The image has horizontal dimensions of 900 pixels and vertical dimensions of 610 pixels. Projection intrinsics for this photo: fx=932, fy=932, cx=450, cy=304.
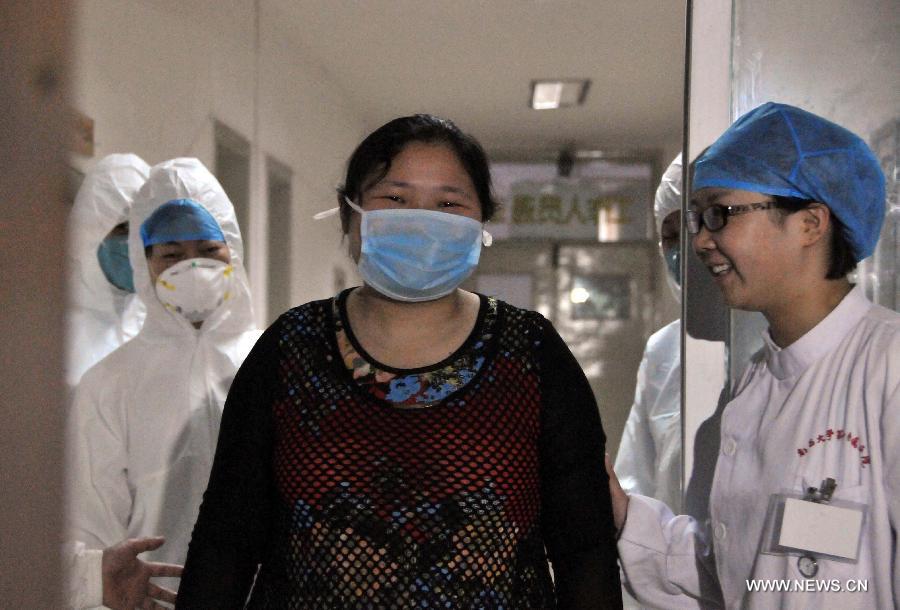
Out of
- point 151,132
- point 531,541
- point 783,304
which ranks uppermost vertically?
point 151,132

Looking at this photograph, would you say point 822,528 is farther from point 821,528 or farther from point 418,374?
point 418,374

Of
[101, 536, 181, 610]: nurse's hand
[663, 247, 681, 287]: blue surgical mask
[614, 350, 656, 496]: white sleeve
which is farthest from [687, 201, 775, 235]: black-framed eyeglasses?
[101, 536, 181, 610]: nurse's hand

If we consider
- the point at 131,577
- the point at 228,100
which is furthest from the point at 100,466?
the point at 228,100

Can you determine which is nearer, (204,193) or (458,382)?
(458,382)

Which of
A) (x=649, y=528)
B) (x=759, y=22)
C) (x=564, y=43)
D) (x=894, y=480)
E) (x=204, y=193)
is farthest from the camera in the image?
(x=564, y=43)

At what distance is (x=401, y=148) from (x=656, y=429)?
1100 mm

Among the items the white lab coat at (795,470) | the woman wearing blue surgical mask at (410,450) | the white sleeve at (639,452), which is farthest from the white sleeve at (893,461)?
the white sleeve at (639,452)

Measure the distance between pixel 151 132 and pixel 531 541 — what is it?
7.35 feet

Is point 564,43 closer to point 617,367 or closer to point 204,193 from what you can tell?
point 617,367

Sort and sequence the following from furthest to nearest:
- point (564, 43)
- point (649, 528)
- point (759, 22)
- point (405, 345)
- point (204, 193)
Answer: point (564, 43) → point (204, 193) → point (759, 22) → point (649, 528) → point (405, 345)

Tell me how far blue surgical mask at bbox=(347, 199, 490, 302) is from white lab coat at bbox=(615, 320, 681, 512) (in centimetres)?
86

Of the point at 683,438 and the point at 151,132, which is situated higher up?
the point at 151,132

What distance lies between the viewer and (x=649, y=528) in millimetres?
1556

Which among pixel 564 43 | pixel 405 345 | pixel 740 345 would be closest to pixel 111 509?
pixel 405 345
